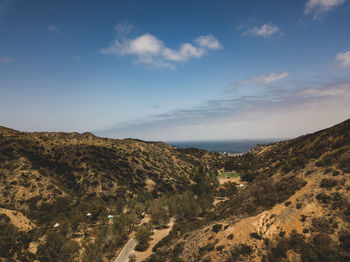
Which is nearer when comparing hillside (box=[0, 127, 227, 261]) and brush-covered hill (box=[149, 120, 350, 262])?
brush-covered hill (box=[149, 120, 350, 262])

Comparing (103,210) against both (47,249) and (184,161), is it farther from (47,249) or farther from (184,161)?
(184,161)

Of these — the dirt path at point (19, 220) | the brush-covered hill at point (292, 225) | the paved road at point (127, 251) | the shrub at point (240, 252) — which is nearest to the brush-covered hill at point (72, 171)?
the dirt path at point (19, 220)

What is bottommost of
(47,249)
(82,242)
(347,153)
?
(82,242)

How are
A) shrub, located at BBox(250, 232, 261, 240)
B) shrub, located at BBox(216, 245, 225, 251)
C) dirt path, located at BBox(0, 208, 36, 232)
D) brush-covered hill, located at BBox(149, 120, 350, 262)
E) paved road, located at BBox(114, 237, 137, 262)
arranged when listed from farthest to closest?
dirt path, located at BBox(0, 208, 36, 232), paved road, located at BBox(114, 237, 137, 262), shrub, located at BBox(216, 245, 225, 251), shrub, located at BBox(250, 232, 261, 240), brush-covered hill, located at BBox(149, 120, 350, 262)

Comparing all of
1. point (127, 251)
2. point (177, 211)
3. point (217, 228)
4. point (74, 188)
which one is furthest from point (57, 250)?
point (74, 188)

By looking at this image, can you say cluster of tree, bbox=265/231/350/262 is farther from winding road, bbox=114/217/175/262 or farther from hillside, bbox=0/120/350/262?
winding road, bbox=114/217/175/262

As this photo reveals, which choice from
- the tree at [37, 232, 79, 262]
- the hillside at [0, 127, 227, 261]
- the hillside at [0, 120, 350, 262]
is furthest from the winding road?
the tree at [37, 232, 79, 262]

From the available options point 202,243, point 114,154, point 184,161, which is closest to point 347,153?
point 202,243
